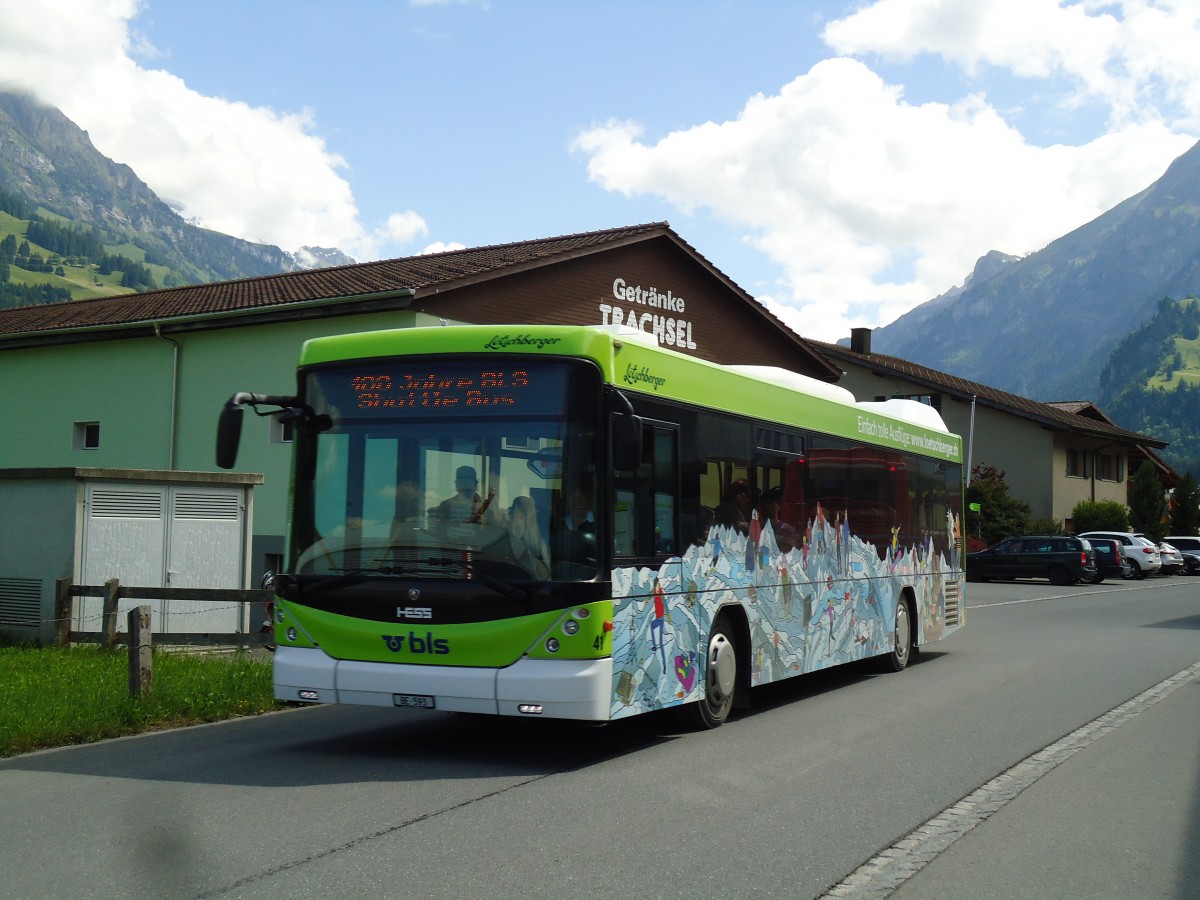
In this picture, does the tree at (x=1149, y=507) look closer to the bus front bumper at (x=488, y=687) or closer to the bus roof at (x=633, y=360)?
the bus roof at (x=633, y=360)

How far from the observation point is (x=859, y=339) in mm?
64750

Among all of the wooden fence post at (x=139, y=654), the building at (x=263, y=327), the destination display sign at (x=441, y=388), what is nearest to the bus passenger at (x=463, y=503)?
the destination display sign at (x=441, y=388)

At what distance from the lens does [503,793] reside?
7.66m

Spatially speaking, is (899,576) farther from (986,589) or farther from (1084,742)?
(986,589)

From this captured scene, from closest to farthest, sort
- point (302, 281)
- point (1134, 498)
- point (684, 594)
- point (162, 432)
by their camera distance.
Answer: point (684, 594) < point (162, 432) < point (302, 281) < point (1134, 498)

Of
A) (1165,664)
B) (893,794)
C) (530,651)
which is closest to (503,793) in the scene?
(530,651)

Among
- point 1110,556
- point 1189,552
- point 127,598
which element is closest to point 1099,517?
point 1189,552

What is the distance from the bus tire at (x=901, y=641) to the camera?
48.9 ft

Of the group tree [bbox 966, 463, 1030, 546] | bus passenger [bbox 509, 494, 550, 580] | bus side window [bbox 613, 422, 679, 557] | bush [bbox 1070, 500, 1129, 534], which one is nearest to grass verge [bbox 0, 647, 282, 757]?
bus passenger [bbox 509, 494, 550, 580]

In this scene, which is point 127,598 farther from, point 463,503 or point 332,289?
point 332,289

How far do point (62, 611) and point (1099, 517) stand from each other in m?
51.8

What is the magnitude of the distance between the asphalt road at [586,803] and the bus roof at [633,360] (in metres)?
2.61

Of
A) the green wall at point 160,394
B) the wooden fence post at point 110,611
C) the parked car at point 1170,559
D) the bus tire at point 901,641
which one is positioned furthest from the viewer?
the parked car at point 1170,559

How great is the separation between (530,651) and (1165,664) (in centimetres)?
1118
